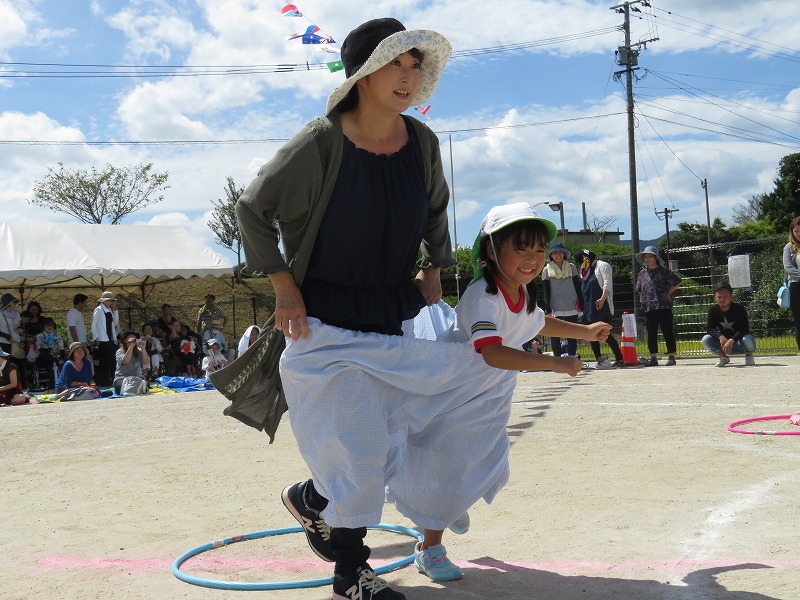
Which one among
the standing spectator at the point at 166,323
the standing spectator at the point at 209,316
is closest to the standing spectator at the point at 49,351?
the standing spectator at the point at 166,323

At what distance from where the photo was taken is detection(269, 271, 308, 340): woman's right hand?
10.6 ft

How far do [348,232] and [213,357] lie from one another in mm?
15480

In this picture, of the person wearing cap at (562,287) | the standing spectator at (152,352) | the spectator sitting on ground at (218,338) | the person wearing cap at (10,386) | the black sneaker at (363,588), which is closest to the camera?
the black sneaker at (363,588)

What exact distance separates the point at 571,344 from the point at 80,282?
16.2 meters

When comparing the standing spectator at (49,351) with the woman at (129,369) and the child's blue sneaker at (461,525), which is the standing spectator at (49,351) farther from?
the child's blue sneaker at (461,525)

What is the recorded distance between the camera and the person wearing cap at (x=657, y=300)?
13.8 meters

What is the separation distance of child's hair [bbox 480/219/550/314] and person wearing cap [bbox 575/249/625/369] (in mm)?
10309

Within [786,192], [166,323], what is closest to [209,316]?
[166,323]

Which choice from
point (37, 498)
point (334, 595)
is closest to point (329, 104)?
point (334, 595)

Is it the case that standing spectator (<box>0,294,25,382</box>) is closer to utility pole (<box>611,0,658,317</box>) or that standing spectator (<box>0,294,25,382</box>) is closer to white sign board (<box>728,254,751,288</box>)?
white sign board (<box>728,254,751,288</box>)

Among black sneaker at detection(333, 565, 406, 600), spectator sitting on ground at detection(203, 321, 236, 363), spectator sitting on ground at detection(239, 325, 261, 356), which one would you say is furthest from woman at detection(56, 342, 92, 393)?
black sneaker at detection(333, 565, 406, 600)

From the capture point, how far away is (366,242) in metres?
3.28

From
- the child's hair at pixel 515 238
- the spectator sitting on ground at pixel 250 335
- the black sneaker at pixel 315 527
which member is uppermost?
the child's hair at pixel 515 238

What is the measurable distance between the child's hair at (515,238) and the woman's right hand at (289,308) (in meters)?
0.77
